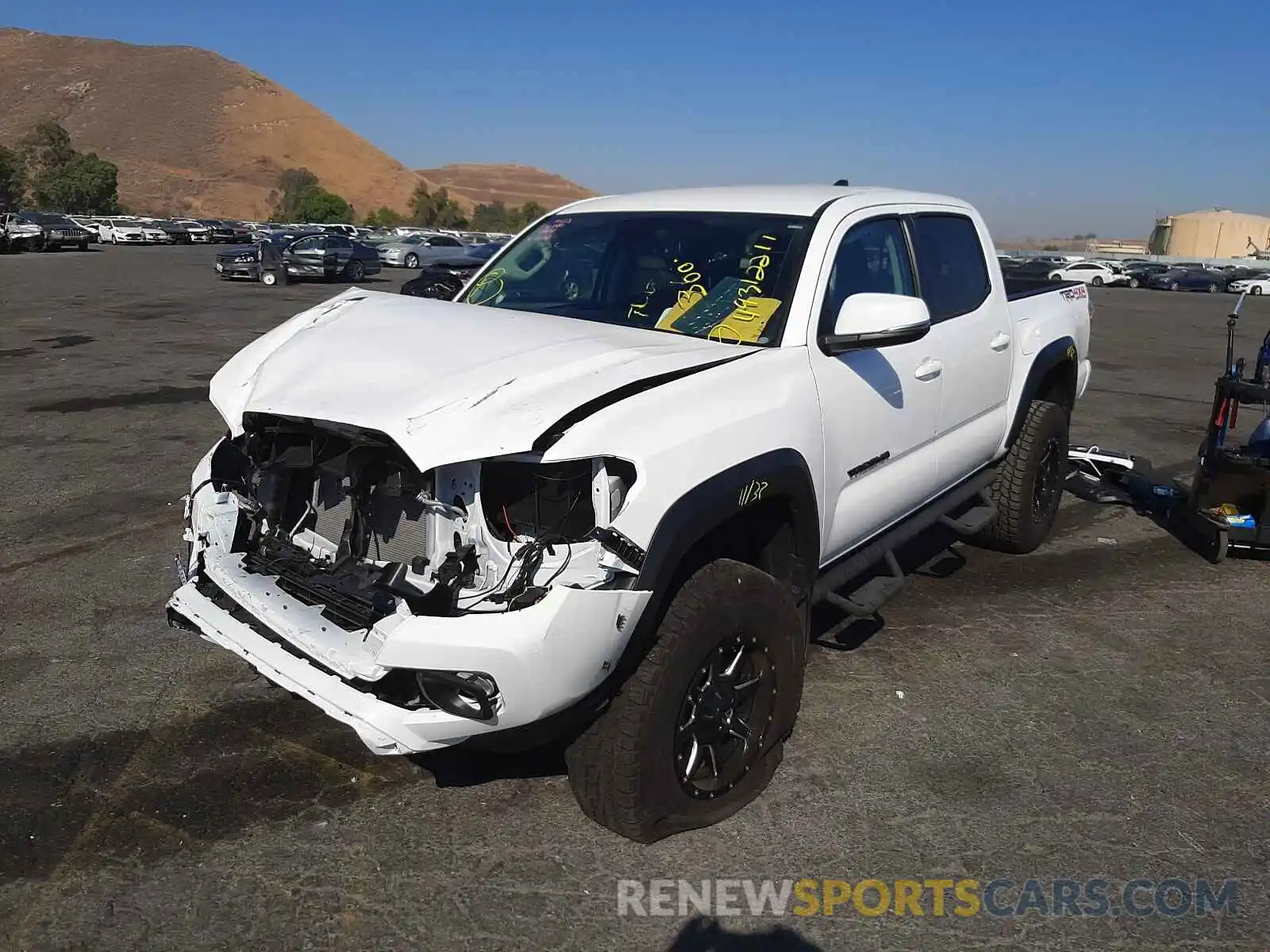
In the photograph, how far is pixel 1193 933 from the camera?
269 centimetres

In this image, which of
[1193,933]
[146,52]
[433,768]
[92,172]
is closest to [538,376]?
[433,768]

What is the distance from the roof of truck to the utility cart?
7.56ft

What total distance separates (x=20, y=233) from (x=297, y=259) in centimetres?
1606

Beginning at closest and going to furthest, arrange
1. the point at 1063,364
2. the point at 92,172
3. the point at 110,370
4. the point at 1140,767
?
the point at 1140,767, the point at 1063,364, the point at 110,370, the point at 92,172

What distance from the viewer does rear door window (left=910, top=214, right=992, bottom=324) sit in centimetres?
444

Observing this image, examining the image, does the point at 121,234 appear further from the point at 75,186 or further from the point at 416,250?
the point at 75,186

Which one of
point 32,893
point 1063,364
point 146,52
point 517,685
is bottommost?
point 32,893

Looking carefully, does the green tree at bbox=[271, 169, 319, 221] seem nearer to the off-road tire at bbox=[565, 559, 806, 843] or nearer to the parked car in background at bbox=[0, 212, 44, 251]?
the parked car in background at bbox=[0, 212, 44, 251]

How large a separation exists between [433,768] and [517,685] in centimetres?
109

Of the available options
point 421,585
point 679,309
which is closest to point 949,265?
point 679,309

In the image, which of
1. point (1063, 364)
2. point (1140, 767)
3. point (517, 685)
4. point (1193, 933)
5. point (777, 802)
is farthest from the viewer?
point (1063, 364)

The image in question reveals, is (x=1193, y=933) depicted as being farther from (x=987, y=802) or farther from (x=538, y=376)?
(x=538, y=376)

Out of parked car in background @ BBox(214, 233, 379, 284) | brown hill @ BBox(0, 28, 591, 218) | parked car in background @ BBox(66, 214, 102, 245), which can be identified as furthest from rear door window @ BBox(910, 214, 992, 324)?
brown hill @ BBox(0, 28, 591, 218)

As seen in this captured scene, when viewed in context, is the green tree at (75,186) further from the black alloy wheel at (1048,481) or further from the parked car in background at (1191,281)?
the black alloy wheel at (1048,481)
